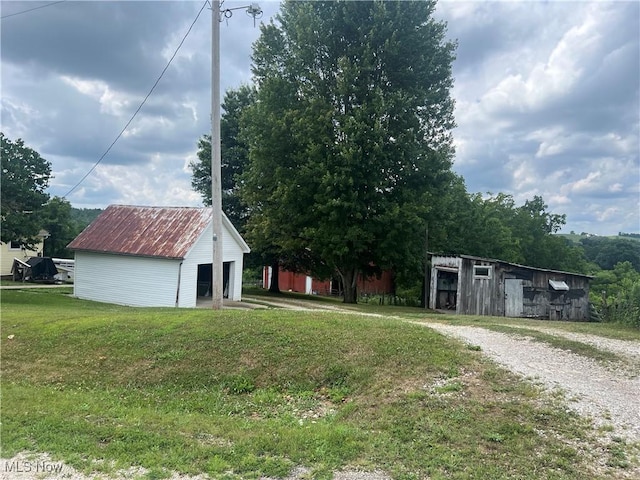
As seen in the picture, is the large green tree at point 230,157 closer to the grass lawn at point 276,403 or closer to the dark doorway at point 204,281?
the dark doorway at point 204,281

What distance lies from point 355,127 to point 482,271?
30.3 ft

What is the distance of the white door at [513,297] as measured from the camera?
73.3 feet

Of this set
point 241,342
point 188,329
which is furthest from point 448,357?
point 188,329

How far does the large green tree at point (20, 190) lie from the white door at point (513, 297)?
22.0 metres

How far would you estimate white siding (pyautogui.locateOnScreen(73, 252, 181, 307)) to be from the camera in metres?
19.7

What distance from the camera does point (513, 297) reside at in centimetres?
2247

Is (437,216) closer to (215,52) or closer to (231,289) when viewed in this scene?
(231,289)

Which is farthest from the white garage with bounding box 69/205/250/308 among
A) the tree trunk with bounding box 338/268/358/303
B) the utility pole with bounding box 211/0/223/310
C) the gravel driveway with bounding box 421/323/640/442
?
the gravel driveway with bounding box 421/323/640/442

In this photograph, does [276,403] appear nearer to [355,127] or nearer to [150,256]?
[150,256]

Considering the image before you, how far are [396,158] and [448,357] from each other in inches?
606

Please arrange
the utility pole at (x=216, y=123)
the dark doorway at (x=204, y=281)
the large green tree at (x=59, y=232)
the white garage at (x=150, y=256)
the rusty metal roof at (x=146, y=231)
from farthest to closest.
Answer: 1. the large green tree at (x=59, y=232)
2. the dark doorway at (x=204, y=281)
3. the rusty metal roof at (x=146, y=231)
4. the white garage at (x=150, y=256)
5. the utility pole at (x=216, y=123)

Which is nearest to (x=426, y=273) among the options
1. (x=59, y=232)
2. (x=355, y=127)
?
(x=355, y=127)

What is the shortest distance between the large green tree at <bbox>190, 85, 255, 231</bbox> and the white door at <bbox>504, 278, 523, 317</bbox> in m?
17.6

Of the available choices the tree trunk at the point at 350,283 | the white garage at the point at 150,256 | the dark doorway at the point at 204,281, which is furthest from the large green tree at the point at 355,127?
the dark doorway at the point at 204,281
